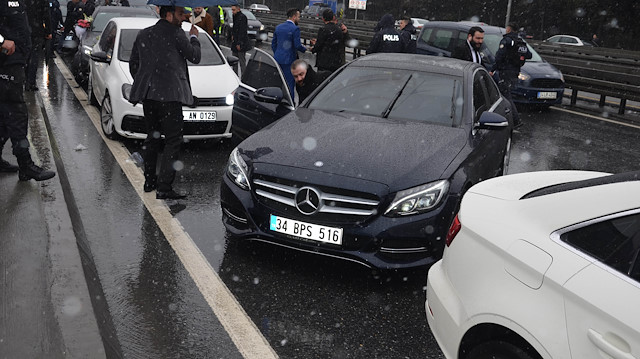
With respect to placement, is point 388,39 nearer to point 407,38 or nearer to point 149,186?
point 407,38

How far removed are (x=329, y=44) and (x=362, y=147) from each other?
628cm

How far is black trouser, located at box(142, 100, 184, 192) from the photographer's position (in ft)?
19.7

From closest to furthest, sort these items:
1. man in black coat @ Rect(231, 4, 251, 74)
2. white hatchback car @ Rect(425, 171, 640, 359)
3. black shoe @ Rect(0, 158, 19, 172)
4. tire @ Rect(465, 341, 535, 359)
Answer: white hatchback car @ Rect(425, 171, 640, 359)
tire @ Rect(465, 341, 535, 359)
black shoe @ Rect(0, 158, 19, 172)
man in black coat @ Rect(231, 4, 251, 74)

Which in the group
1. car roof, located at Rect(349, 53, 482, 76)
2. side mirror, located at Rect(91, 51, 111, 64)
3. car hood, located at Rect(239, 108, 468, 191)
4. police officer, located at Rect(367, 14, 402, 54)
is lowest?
car hood, located at Rect(239, 108, 468, 191)

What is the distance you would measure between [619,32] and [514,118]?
125 feet

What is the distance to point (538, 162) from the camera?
29.0 feet

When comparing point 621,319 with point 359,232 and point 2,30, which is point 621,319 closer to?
point 359,232

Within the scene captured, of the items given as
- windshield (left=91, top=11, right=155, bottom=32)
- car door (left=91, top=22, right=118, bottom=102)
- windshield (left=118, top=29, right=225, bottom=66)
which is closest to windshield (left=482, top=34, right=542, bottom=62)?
windshield (left=118, top=29, right=225, bottom=66)

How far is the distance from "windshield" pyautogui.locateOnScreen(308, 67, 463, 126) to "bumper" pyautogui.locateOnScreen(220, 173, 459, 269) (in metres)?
1.34

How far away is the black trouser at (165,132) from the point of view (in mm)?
6012

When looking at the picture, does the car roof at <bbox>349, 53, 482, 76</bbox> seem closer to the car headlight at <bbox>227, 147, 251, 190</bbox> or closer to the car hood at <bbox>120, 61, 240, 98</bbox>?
the car headlight at <bbox>227, 147, 251, 190</bbox>

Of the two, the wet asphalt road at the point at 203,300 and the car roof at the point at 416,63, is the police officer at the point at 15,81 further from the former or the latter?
the car roof at the point at 416,63

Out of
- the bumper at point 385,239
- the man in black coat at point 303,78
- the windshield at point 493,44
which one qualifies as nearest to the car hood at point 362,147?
the bumper at point 385,239

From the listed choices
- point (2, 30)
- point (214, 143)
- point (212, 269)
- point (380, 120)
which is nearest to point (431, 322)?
point (212, 269)
